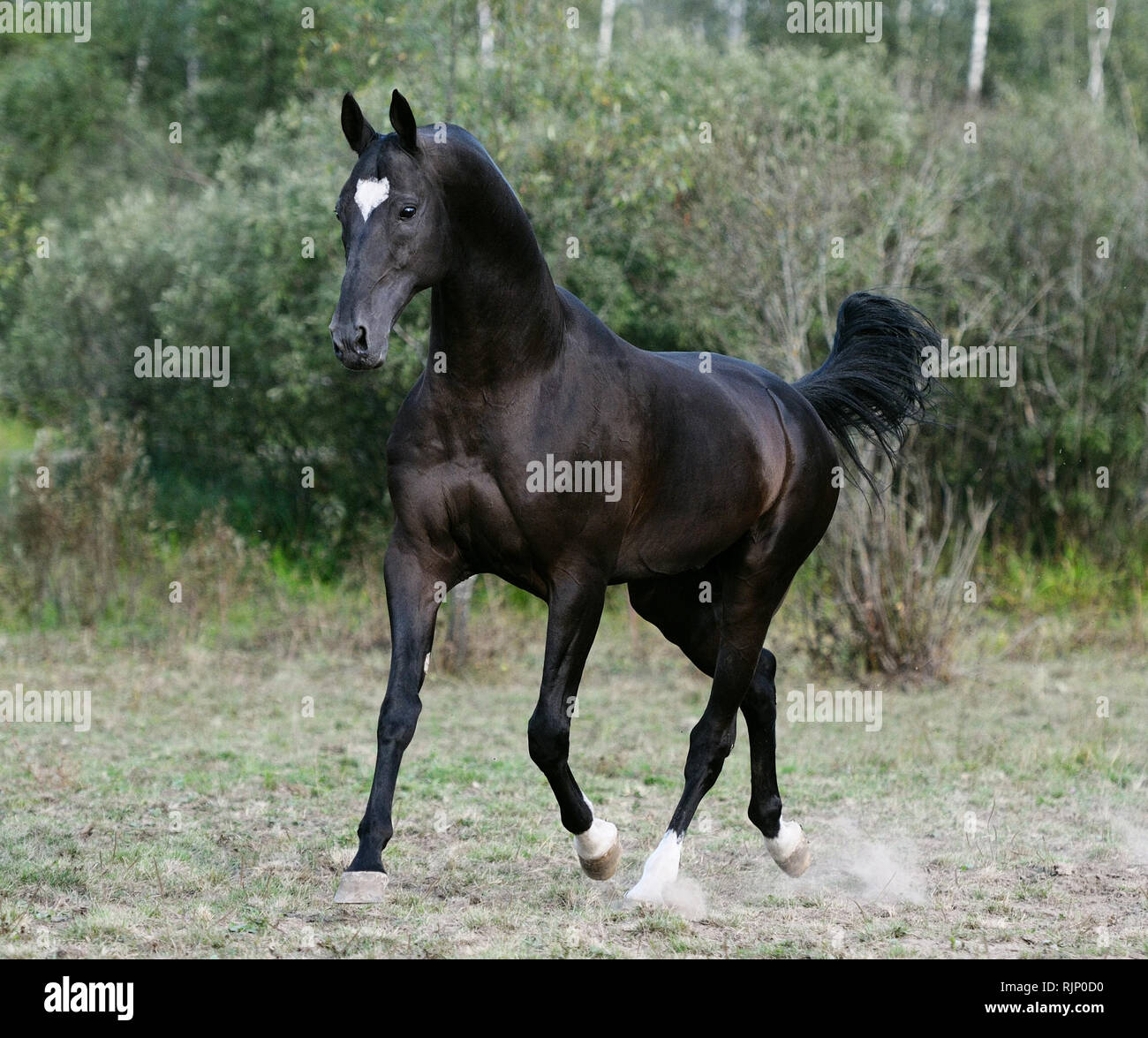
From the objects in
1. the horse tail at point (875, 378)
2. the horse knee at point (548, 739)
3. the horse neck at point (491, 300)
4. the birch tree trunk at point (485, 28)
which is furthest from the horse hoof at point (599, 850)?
the birch tree trunk at point (485, 28)

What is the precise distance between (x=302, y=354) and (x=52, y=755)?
18.8 feet

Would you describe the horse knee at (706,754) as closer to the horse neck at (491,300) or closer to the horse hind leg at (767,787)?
the horse hind leg at (767,787)

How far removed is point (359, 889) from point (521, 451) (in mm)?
1459

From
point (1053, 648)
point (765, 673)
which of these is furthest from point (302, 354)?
point (765, 673)

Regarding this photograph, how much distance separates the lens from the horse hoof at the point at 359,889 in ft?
14.8

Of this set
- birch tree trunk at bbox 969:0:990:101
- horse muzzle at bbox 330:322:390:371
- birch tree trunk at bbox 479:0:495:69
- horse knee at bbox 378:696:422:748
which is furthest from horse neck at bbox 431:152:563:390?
birch tree trunk at bbox 969:0:990:101

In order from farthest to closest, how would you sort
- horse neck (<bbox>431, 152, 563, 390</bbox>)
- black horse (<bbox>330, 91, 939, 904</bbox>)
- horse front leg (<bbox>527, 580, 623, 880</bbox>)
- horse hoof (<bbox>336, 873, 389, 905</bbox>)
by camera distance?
1. horse front leg (<bbox>527, 580, 623, 880</bbox>)
2. horse neck (<bbox>431, 152, 563, 390</bbox>)
3. horse hoof (<bbox>336, 873, 389, 905</bbox>)
4. black horse (<bbox>330, 91, 939, 904</bbox>)

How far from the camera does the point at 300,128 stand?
49.2 ft

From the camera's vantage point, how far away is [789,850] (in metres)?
5.64

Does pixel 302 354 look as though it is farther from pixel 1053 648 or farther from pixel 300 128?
pixel 1053 648

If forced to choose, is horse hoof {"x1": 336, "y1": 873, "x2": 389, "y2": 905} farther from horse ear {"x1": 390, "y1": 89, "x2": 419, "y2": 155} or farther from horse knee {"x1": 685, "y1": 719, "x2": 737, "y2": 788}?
horse ear {"x1": 390, "y1": 89, "x2": 419, "y2": 155}

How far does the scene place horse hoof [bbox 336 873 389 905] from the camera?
452 cm

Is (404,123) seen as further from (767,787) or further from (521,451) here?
(767,787)

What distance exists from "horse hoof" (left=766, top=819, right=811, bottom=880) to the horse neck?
2.12 metres
